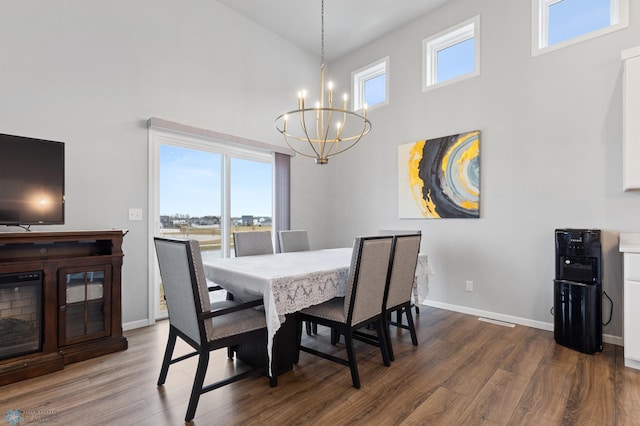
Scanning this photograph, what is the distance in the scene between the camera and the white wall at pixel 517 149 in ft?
9.38

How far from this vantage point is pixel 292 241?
12.1ft

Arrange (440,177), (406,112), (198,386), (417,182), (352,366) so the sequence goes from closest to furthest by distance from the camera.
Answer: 1. (198,386)
2. (352,366)
3. (440,177)
4. (417,182)
5. (406,112)

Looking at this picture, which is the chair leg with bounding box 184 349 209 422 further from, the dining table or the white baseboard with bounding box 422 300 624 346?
the white baseboard with bounding box 422 300 624 346

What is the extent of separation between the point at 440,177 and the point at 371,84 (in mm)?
1962

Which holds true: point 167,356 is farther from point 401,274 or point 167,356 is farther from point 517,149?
point 517,149

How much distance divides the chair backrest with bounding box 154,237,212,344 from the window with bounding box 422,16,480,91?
142 inches

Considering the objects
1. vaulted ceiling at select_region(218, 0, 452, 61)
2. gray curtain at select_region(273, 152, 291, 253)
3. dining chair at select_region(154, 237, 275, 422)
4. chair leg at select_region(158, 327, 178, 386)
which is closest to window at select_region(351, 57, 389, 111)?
vaulted ceiling at select_region(218, 0, 452, 61)

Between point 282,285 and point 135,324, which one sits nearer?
point 282,285

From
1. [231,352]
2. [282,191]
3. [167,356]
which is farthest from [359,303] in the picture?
[282,191]

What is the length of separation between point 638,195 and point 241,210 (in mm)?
4064

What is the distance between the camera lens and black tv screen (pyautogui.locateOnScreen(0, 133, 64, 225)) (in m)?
2.33

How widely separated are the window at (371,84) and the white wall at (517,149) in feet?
0.47

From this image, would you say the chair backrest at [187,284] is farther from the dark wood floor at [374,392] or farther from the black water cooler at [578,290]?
the black water cooler at [578,290]

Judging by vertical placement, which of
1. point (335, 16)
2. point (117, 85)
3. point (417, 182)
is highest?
point (335, 16)
